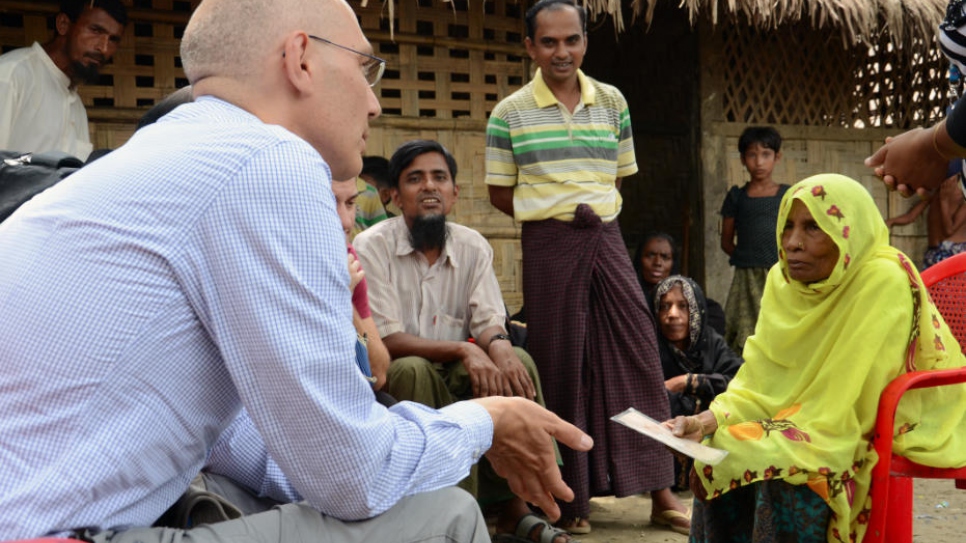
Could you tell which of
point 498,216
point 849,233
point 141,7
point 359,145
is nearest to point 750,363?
point 849,233

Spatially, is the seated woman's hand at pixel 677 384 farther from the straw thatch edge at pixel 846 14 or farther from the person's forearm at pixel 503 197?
the straw thatch edge at pixel 846 14

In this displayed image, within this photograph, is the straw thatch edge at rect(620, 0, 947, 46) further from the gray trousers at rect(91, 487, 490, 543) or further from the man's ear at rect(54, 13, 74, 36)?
the gray trousers at rect(91, 487, 490, 543)

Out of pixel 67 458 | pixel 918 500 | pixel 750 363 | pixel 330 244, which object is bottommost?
pixel 918 500

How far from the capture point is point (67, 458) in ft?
5.08

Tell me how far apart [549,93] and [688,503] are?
2.22 meters

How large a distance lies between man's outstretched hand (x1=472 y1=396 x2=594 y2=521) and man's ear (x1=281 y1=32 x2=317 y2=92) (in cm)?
67

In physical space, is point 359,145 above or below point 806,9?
below

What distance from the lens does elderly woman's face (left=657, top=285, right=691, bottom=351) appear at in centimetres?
559

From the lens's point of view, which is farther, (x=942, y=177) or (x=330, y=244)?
(x=942, y=177)

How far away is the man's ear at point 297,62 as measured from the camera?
6.07 ft

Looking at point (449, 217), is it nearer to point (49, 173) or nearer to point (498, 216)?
point (498, 216)

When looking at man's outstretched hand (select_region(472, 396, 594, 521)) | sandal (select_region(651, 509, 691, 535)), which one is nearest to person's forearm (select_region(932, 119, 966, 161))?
man's outstretched hand (select_region(472, 396, 594, 521))

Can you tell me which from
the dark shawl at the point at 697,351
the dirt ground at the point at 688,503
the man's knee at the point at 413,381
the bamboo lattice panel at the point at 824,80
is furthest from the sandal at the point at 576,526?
the bamboo lattice panel at the point at 824,80

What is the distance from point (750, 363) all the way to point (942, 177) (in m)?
1.23
